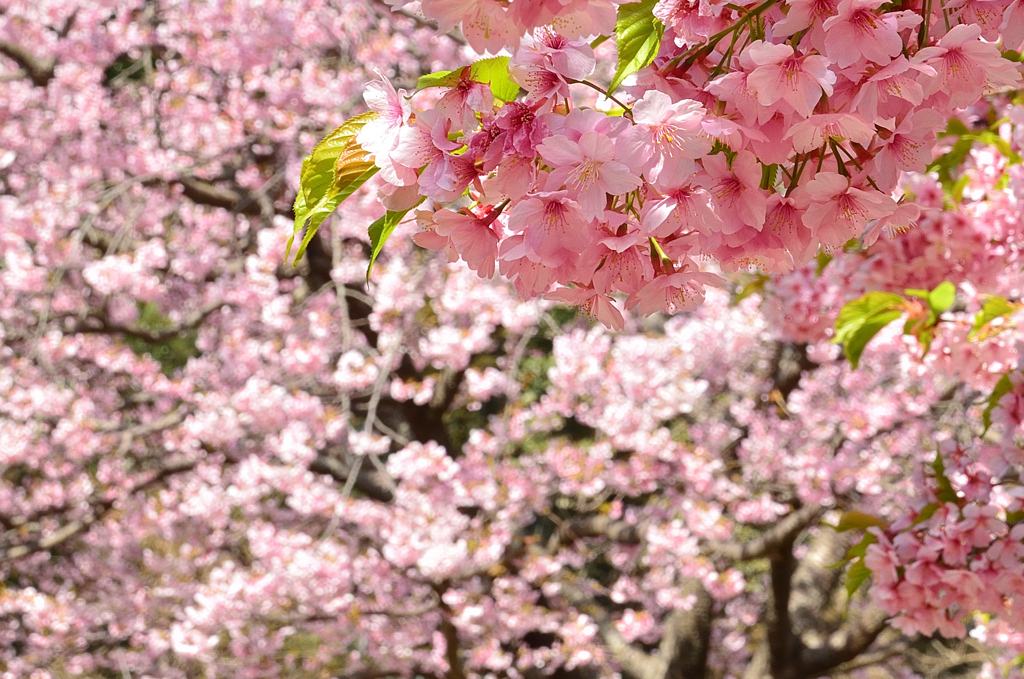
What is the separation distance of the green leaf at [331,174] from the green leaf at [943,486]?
4.21ft

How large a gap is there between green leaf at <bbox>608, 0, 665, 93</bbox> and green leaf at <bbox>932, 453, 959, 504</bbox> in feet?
3.97

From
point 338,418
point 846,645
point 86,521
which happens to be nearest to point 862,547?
point 846,645

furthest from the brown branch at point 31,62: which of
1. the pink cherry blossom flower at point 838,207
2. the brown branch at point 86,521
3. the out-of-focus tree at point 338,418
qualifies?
the pink cherry blossom flower at point 838,207

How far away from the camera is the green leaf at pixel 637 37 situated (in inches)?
28.2

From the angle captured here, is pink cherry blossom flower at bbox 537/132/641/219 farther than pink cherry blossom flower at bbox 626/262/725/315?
No

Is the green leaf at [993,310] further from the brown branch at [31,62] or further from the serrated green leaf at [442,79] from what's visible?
the brown branch at [31,62]

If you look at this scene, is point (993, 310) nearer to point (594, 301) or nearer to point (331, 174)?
point (594, 301)

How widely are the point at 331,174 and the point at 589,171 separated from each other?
1.02 ft

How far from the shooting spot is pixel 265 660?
210 inches

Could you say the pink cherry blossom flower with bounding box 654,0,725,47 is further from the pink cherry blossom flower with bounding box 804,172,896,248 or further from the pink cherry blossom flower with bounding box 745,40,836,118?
the pink cherry blossom flower with bounding box 804,172,896,248

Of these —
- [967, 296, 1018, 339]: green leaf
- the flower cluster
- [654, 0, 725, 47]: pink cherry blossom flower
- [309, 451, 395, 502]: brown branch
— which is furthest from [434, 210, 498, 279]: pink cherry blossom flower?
[309, 451, 395, 502]: brown branch

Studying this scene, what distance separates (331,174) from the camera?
86 centimetres

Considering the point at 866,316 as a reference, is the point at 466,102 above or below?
below

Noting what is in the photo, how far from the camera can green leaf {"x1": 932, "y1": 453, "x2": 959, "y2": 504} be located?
1573 millimetres
